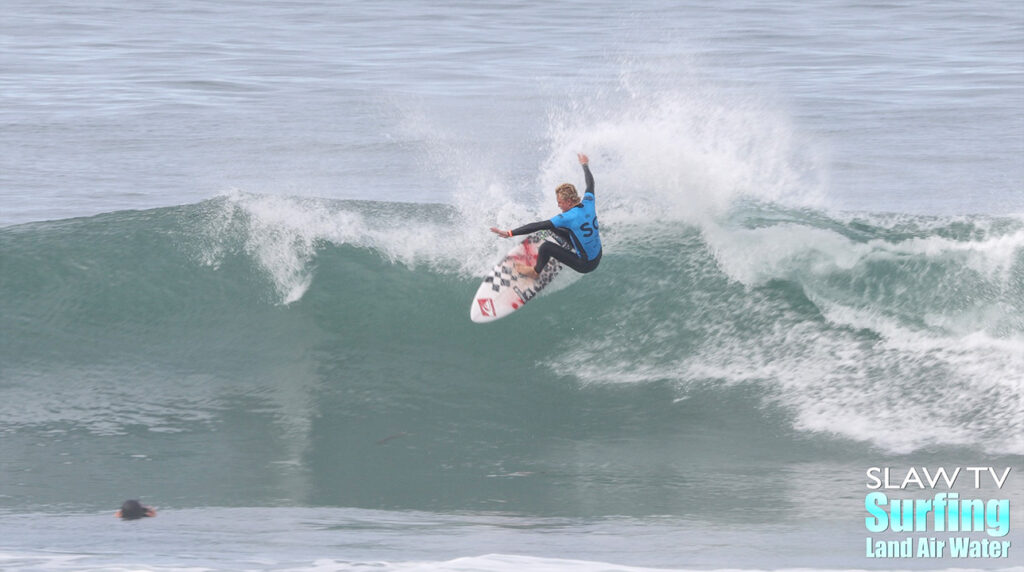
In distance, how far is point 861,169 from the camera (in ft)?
60.8

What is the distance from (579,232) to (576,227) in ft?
0.17

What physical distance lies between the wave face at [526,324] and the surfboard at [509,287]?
2.11 feet

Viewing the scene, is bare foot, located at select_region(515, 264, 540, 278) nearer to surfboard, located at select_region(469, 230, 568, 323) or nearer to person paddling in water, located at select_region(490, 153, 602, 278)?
surfboard, located at select_region(469, 230, 568, 323)

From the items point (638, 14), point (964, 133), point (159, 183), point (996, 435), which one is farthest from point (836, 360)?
point (638, 14)

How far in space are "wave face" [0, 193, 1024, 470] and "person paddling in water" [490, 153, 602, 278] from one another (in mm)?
1275

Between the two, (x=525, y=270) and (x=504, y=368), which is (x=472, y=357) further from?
(x=525, y=270)

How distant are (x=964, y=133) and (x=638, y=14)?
850 inches

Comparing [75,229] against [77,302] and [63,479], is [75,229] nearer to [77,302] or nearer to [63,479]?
[77,302]

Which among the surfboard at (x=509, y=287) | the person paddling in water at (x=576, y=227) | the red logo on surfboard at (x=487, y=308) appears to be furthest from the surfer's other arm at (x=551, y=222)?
the red logo on surfboard at (x=487, y=308)

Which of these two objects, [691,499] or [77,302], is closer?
[691,499]

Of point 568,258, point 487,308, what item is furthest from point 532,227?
point 487,308

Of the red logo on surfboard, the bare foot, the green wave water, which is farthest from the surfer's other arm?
the green wave water

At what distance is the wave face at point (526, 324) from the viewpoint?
910cm

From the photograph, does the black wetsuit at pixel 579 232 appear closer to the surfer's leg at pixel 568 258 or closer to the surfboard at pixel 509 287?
the surfer's leg at pixel 568 258
